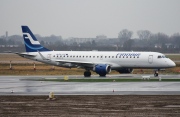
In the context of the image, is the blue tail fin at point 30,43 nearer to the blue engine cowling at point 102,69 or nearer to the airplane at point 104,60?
the airplane at point 104,60

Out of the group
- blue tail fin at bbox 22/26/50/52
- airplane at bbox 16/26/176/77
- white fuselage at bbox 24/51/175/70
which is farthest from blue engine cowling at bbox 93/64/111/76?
blue tail fin at bbox 22/26/50/52

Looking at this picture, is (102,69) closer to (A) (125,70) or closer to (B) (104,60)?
(B) (104,60)

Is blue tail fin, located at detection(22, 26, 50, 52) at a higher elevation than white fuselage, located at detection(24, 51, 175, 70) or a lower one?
higher

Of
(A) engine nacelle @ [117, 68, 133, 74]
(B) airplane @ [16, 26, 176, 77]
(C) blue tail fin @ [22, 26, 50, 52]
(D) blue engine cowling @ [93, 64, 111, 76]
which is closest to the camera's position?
(D) blue engine cowling @ [93, 64, 111, 76]

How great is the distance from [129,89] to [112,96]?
6216mm

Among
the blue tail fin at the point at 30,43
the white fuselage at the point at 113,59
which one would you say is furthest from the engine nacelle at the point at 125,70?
the blue tail fin at the point at 30,43

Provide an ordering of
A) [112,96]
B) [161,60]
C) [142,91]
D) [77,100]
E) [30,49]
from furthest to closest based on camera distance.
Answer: [30,49] < [161,60] < [142,91] < [112,96] < [77,100]

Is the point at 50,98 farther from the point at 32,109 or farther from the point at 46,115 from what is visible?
the point at 46,115

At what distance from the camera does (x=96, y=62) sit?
65.4 meters

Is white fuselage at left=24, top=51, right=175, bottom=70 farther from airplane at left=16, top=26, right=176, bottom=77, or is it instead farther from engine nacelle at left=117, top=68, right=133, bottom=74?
engine nacelle at left=117, top=68, right=133, bottom=74

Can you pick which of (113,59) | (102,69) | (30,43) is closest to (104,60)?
(113,59)

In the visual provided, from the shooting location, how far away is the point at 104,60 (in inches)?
2569

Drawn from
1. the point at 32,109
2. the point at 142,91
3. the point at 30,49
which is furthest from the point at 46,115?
the point at 30,49

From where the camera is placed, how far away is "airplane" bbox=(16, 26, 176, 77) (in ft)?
206
